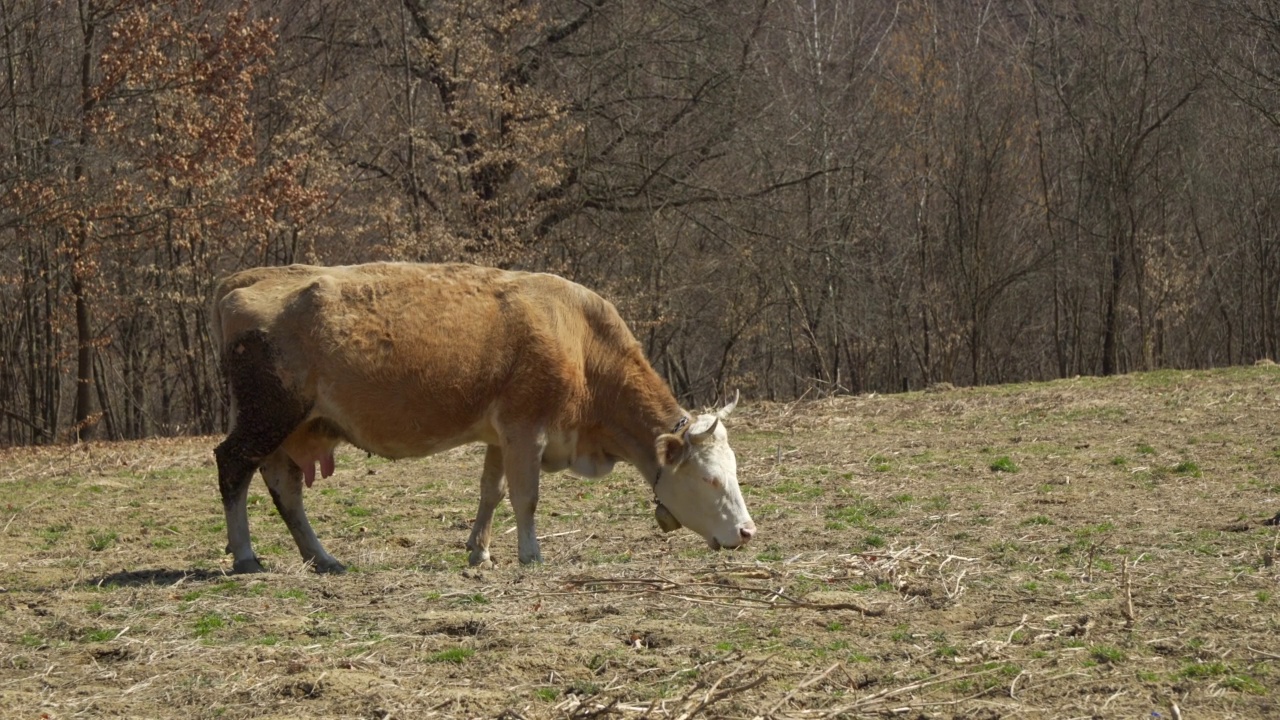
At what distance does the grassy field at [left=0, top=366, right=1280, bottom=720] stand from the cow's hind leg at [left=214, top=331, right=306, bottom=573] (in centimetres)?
37

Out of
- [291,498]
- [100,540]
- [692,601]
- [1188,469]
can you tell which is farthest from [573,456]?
[1188,469]

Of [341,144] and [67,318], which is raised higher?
[341,144]

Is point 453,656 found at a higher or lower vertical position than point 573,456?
lower

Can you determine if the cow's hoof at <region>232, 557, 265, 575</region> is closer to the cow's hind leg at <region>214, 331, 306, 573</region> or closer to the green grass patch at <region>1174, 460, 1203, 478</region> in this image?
the cow's hind leg at <region>214, 331, 306, 573</region>

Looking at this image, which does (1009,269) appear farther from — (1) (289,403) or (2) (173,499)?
(1) (289,403)

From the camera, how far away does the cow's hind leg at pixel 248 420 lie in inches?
379

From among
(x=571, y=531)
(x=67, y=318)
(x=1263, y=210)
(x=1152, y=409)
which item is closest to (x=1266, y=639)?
(x=571, y=531)

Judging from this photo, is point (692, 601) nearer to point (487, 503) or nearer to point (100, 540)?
point (487, 503)

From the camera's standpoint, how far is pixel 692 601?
25.1 ft

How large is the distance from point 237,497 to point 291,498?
521mm

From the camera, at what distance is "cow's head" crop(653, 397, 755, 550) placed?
33.8ft

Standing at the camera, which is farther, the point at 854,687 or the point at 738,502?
the point at 738,502

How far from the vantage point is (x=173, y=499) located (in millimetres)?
13836

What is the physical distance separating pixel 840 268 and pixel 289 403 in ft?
70.5
